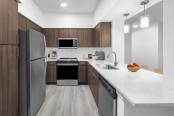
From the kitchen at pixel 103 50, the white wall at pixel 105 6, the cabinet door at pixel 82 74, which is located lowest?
the cabinet door at pixel 82 74

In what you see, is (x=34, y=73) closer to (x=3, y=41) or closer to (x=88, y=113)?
(x=3, y=41)

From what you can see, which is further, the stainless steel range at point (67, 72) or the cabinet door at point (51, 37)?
the cabinet door at point (51, 37)

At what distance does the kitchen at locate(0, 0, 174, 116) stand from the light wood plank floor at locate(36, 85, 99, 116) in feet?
0.07

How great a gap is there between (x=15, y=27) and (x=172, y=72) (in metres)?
2.23

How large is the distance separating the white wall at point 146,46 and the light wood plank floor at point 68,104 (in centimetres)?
331

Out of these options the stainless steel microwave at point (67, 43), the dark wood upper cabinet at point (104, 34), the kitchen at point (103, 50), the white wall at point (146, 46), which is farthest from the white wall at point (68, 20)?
the white wall at point (146, 46)

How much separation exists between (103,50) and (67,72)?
4.92 feet

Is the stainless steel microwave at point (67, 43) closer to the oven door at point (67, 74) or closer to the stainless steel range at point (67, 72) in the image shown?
the stainless steel range at point (67, 72)

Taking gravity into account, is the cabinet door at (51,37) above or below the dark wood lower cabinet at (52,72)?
above

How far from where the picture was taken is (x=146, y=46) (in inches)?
283

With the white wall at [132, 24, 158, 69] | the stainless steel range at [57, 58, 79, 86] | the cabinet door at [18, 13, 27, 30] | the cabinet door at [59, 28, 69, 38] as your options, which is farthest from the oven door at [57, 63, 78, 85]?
the white wall at [132, 24, 158, 69]

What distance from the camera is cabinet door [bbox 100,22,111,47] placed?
514 centimetres

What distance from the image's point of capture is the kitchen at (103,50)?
162cm

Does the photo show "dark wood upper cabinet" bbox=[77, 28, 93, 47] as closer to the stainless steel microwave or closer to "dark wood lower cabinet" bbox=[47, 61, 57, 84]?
the stainless steel microwave
